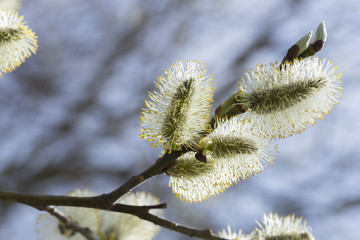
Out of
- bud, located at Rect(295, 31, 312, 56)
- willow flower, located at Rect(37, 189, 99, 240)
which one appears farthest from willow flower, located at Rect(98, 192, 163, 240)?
bud, located at Rect(295, 31, 312, 56)

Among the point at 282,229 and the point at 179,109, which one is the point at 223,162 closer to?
the point at 179,109

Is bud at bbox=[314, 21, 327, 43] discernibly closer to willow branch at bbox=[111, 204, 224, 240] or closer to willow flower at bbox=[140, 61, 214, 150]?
willow flower at bbox=[140, 61, 214, 150]

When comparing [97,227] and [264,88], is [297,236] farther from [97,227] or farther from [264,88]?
[97,227]

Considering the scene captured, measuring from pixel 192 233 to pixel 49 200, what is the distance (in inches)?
15.2

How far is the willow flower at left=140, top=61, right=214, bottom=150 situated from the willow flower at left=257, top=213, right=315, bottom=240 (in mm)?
373

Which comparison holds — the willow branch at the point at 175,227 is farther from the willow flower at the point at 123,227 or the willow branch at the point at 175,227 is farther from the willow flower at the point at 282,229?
the willow flower at the point at 123,227

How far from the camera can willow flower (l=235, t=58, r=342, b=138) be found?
1.14 meters

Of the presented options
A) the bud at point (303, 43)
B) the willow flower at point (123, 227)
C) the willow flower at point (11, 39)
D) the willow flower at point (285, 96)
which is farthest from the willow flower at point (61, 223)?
the bud at point (303, 43)

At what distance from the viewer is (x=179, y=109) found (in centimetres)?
121

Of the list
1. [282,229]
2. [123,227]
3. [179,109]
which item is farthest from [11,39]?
[282,229]

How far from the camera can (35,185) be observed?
3.75 m

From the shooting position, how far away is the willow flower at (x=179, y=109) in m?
1.15

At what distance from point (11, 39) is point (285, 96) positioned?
904 millimetres

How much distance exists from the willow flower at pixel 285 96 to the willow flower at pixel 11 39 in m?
0.77
